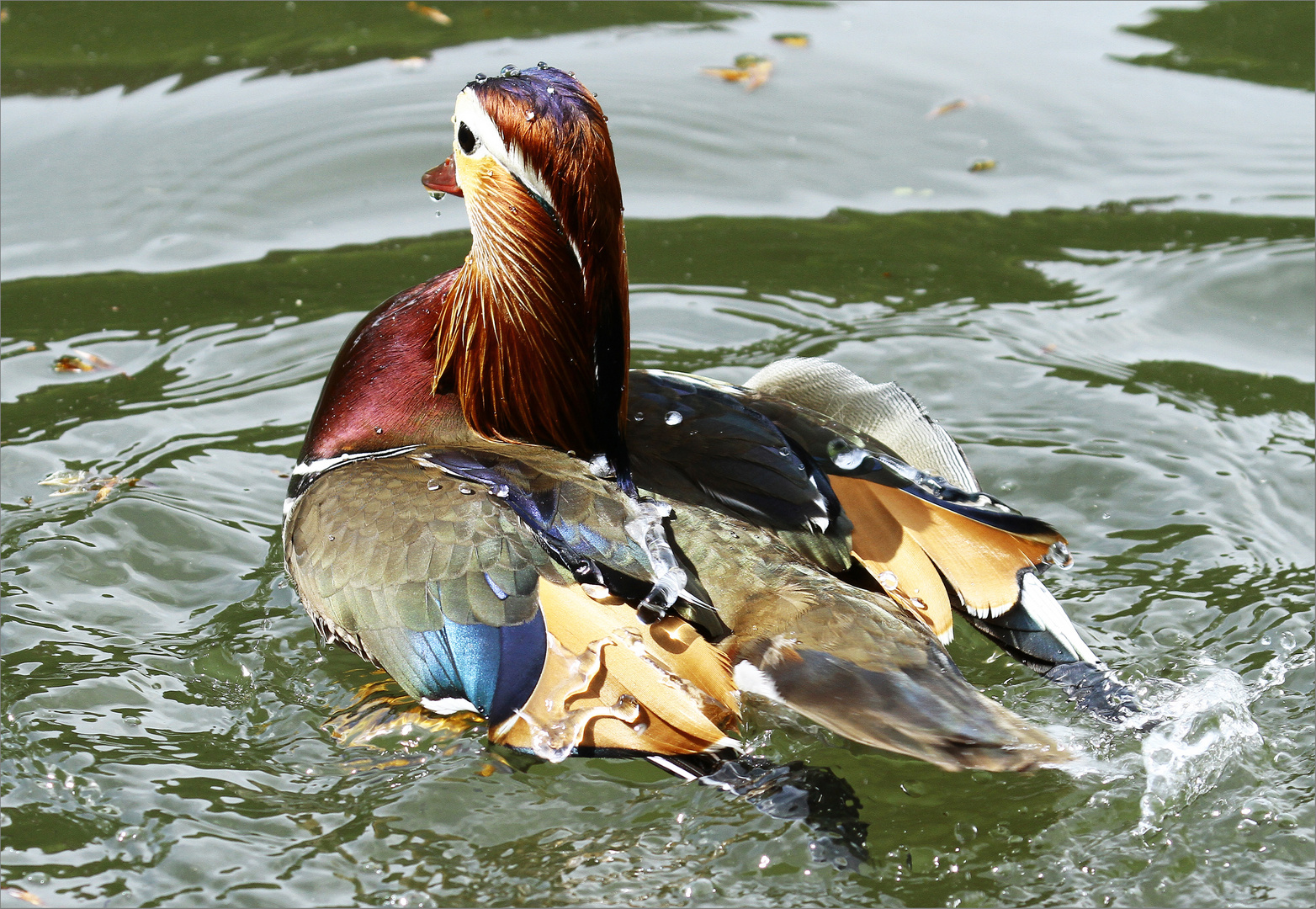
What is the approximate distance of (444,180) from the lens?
390 centimetres

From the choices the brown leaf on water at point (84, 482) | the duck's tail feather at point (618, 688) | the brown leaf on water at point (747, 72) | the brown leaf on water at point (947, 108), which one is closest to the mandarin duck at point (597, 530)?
the duck's tail feather at point (618, 688)

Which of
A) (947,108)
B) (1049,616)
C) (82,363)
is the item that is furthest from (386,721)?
(947,108)

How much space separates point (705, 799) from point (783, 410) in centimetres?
127

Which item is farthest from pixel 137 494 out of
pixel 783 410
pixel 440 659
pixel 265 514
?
pixel 783 410

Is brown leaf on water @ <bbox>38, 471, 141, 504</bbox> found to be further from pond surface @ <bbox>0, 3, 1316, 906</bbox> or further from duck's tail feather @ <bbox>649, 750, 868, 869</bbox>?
duck's tail feather @ <bbox>649, 750, 868, 869</bbox>

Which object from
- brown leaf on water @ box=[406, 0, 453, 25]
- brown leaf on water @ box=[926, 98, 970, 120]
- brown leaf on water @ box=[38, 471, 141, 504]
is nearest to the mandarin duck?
brown leaf on water @ box=[38, 471, 141, 504]

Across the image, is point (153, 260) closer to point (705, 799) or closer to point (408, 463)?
point (408, 463)

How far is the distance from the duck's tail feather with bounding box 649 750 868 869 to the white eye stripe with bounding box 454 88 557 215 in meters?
1.41

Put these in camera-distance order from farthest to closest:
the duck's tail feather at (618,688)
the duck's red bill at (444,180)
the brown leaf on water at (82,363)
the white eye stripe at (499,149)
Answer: the brown leaf on water at (82,363) < the duck's red bill at (444,180) < the white eye stripe at (499,149) < the duck's tail feather at (618,688)

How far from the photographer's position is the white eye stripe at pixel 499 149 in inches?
137

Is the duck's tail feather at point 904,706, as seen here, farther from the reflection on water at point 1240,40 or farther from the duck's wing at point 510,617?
the reflection on water at point 1240,40

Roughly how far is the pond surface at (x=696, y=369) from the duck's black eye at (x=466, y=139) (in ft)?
4.87

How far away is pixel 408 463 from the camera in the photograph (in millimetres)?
3744

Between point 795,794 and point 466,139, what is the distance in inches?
73.5
